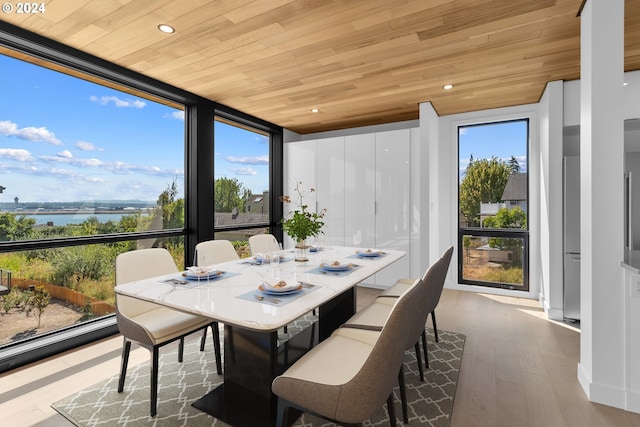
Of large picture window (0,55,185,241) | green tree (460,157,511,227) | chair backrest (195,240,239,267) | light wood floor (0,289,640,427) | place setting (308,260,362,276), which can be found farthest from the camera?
green tree (460,157,511,227)

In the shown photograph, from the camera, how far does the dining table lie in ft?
5.00

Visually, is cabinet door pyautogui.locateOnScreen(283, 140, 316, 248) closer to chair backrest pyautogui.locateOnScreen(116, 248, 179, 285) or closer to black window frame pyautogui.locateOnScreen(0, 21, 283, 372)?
black window frame pyautogui.locateOnScreen(0, 21, 283, 372)

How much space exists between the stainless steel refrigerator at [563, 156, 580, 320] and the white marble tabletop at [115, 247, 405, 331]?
6.85 ft

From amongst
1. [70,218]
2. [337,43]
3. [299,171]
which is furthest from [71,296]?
[299,171]

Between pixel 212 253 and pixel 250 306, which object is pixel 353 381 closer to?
pixel 250 306

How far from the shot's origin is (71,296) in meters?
2.92

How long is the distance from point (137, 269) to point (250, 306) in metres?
1.18

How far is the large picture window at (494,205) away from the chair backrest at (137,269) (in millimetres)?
3912

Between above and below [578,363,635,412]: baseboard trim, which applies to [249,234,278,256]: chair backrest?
above

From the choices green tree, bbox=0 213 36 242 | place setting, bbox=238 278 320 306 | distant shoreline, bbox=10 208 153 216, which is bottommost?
place setting, bbox=238 278 320 306

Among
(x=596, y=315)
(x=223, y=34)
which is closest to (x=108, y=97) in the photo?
(x=223, y=34)

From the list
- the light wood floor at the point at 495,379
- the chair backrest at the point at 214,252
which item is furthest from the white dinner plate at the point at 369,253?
the chair backrest at the point at 214,252

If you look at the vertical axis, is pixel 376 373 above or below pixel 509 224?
below

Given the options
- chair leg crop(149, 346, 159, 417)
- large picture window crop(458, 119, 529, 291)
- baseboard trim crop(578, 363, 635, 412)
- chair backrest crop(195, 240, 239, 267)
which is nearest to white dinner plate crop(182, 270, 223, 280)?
chair leg crop(149, 346, 159, 417)
